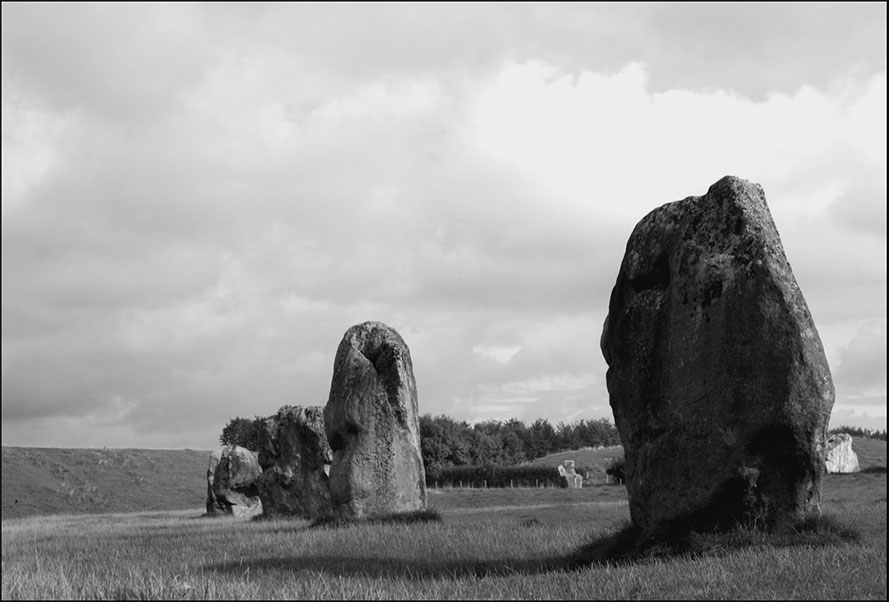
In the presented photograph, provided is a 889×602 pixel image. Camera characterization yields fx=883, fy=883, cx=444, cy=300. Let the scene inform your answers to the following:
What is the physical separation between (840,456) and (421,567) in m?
43.4

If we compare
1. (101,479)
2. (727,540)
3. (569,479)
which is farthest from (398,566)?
(569,479)

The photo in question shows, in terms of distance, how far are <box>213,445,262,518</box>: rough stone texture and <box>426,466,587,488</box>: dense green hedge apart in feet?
65.5

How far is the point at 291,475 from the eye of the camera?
104ft

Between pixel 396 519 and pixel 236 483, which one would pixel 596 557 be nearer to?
pixel 396 519

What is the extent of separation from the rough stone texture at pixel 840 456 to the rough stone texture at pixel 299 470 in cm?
3004

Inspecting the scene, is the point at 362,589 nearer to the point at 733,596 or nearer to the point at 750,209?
the point at 733,596

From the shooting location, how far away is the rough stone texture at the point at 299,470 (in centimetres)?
3092

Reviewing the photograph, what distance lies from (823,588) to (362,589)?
4.42m

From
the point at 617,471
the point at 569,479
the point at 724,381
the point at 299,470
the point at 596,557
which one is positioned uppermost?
the point at 724,381

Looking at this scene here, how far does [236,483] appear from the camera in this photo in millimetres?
39719

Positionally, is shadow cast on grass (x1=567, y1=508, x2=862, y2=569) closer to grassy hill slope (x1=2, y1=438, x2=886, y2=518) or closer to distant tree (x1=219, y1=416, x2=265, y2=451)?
grassy hill slope (x1=2, y1=438, x2=886, y2=518)

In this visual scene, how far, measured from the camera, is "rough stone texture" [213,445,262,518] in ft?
129

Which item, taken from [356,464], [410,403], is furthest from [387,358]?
[356,464]

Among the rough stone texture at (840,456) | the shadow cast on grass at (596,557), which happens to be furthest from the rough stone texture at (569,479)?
the shadow cast on grass at (596,557)
